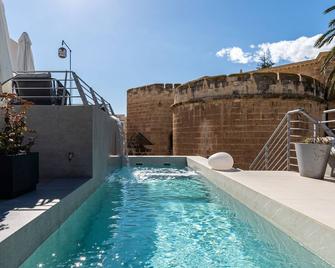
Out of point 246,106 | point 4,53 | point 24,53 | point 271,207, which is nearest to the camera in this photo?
point 271,207

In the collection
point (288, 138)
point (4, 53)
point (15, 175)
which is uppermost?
point (4, 53)

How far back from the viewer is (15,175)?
3.75 meters

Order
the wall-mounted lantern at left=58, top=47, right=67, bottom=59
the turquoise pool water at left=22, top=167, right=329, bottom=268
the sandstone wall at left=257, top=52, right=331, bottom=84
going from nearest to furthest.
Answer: the turquoise pool water at left=22, top=167, right=329, bottom=268 → the wall-mounted lantern at left=58, top=47, right=67, bottom=59 → the sandstone wall at left=257, top=52, right=331, bottom=84

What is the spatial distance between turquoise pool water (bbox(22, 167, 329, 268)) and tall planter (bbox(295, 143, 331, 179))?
1.56 m

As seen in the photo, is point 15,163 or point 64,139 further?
point 64,139

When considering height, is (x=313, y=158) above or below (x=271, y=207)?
above

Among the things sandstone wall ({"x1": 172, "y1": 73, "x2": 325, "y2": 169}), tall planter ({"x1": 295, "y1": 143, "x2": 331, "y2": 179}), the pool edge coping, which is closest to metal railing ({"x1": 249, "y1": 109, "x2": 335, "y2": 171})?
tall planter ({"x1": 295, "y1": 143, "x2": 331, "y2": 179})

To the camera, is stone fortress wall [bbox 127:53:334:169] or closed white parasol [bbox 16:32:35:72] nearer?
closed white parasol [bbox 16:32:35:72]

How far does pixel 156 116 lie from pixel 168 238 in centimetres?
1745

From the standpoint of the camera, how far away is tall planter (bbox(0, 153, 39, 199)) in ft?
12.1

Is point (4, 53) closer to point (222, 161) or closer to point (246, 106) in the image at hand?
point (222, 161)

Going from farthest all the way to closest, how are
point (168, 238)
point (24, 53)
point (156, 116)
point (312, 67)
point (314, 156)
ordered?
1. point (156, 116)
2. point (312, 67)
3. point (24, 53)
4. point (314, 156)
5. point (168, 238)

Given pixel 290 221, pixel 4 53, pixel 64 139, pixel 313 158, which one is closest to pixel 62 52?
pixel 4 53

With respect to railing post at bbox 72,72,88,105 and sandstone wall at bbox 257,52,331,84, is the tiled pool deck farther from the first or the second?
sandstone wall at bbox 257,52,331,84
